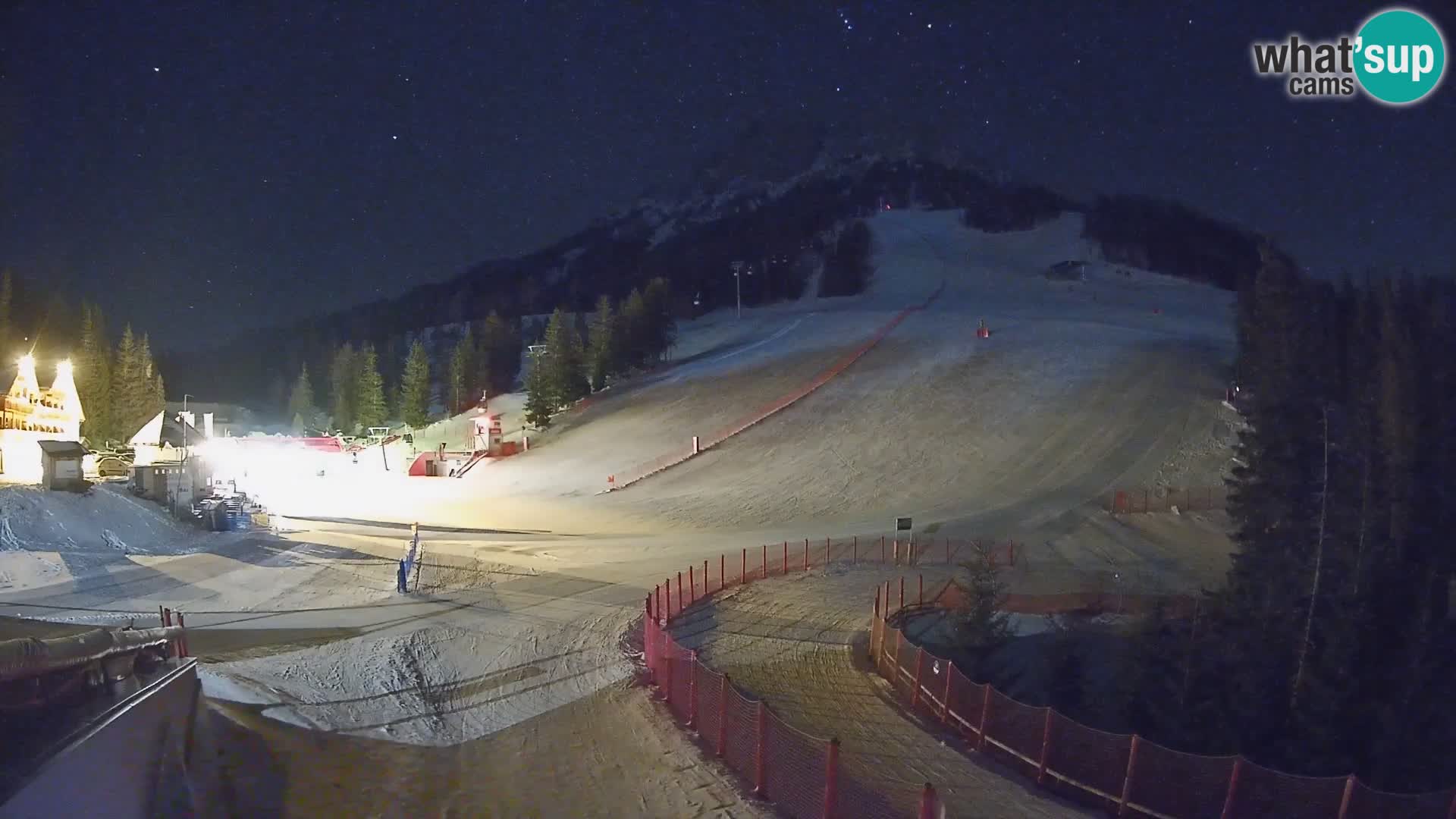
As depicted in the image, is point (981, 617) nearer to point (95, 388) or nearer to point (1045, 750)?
point (1045, 750)

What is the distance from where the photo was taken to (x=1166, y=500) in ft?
115

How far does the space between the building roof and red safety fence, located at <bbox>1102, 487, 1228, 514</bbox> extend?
3392 cm

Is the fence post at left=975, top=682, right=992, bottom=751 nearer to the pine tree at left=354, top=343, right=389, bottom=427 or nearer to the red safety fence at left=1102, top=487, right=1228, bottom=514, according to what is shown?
the red safety fence at left=1102, top=487, right=1228, bottom=514

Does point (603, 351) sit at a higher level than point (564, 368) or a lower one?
Answer: higher

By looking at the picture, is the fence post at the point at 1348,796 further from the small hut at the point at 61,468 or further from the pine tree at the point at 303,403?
the pine tree at the point at 303,403

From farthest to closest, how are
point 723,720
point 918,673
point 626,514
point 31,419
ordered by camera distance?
point 31,419 → point 626,514 → point 918,673 → point 723,720

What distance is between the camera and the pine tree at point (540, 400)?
6319 cm

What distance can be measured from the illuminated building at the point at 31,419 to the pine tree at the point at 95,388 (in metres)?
20.6

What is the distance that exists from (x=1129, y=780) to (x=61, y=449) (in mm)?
29543

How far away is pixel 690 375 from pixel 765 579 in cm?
4580

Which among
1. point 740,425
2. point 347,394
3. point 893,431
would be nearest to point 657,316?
point 740,425

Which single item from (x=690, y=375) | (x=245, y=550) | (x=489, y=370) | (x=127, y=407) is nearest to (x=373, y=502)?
(x=245, y=550)

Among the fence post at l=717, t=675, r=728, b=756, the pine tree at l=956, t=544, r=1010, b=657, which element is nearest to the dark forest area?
the pine tree at l=956, t=544, r=1010, b=657

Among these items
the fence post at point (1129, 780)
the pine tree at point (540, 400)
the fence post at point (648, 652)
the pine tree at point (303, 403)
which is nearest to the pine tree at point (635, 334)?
the pine tree at point (540, 400)
